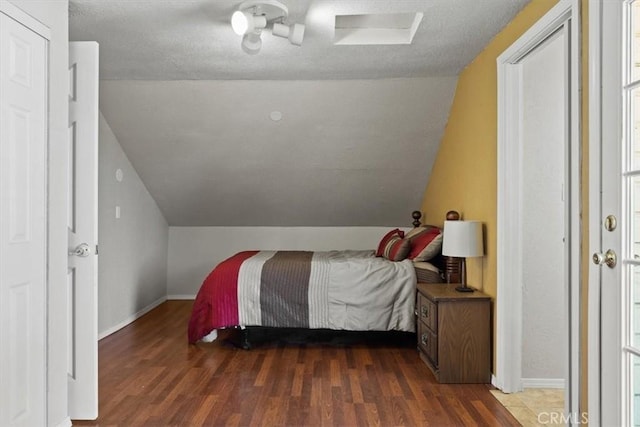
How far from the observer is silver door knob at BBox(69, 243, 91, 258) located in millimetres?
2654

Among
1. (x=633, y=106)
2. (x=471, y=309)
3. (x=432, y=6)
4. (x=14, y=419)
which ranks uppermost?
(x=432, y=6)

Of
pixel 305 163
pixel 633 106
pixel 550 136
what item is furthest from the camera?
pixel 305 163

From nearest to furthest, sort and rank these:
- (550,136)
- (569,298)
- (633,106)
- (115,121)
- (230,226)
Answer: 1. (633,106)
2. (569,298)
3. (550,136)
4. (115,121)
5. (230,226)

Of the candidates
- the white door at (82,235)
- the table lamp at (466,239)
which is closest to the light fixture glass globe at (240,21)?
the white door at (82,235)

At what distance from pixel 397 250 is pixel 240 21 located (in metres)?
2.38

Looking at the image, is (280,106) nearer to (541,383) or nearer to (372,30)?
(372,30)

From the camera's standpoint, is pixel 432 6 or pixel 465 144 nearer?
pixel 432 6

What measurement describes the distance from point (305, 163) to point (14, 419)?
3.71m

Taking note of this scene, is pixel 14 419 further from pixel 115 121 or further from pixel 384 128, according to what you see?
pixel 384 128

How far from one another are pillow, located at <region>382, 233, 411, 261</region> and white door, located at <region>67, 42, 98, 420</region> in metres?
2.52

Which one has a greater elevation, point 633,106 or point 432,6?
point 432,6

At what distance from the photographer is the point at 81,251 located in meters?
2.65

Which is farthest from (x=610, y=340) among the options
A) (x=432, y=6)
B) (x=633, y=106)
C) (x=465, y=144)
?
(x=465, y=144)

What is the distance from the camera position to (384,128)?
4.98 meters
